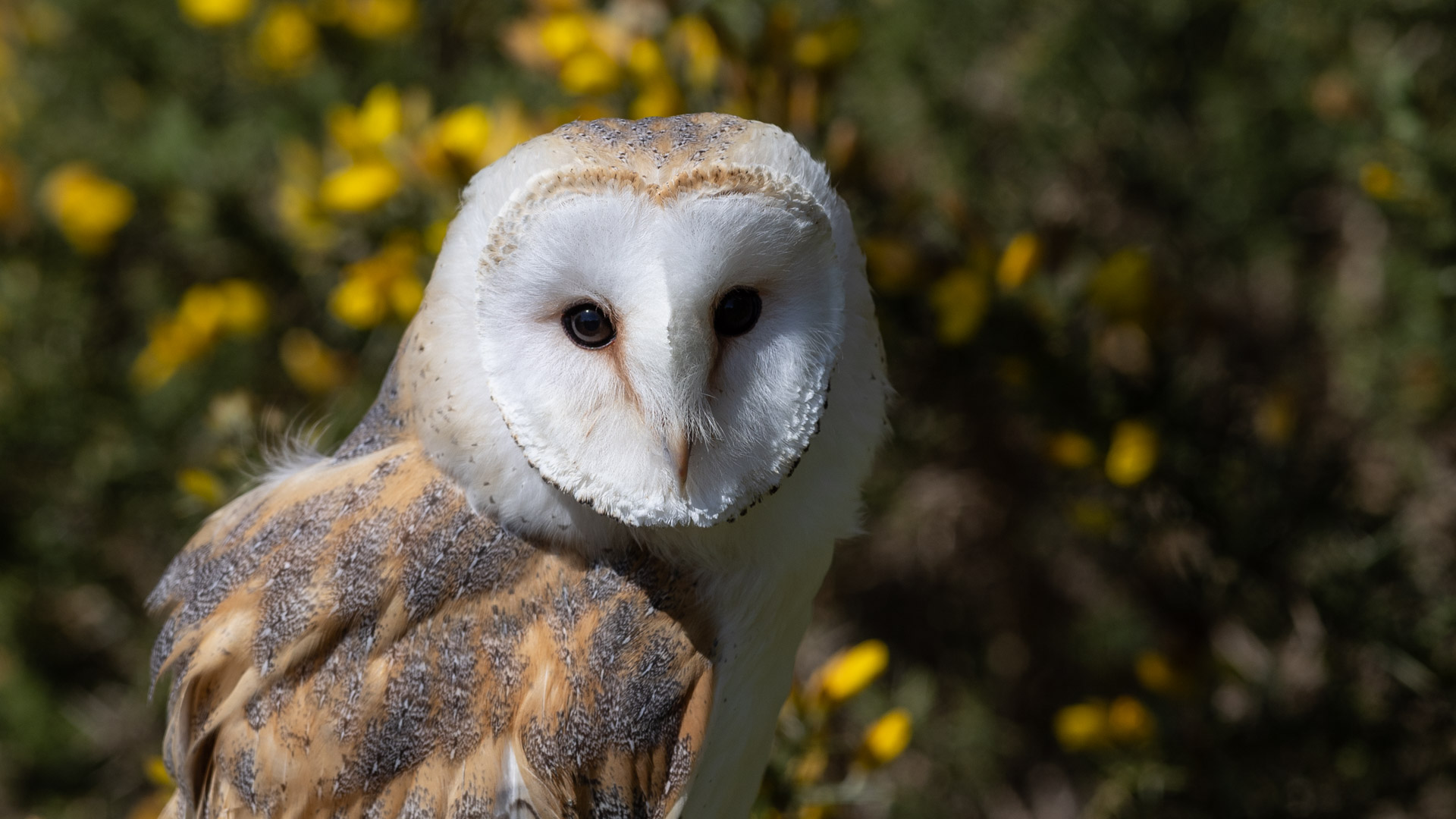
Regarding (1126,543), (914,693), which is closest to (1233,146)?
(1126,543)

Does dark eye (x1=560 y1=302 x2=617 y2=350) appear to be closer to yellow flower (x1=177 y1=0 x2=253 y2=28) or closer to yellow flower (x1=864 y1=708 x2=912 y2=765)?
yellow flower (x1=864 y1=708 x2=912 y2=765)

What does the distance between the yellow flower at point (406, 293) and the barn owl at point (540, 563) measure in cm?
47

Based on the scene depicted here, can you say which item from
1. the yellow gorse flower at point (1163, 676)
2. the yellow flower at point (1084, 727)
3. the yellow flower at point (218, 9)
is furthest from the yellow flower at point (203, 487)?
the yellow gorse flower at point (1163, 676)

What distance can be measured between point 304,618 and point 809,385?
800 millimetres

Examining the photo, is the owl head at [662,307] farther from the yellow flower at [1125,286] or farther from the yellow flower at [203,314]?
the yellow flower at [203,314]

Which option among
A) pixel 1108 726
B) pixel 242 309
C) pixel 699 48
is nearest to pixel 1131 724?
pixel 1108 726

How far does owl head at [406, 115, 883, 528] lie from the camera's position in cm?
114

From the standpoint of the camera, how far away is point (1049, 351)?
2.11m

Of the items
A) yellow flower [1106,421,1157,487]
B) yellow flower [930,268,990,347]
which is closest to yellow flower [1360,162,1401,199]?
yellow flower [1106,421,1157,487]

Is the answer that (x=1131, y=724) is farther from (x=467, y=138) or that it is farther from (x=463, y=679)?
(x=467, y=138)

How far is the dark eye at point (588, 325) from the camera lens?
119 cm

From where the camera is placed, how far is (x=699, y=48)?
6.81ft

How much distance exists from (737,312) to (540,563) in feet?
1.64

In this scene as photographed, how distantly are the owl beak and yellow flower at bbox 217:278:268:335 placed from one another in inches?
67.4
